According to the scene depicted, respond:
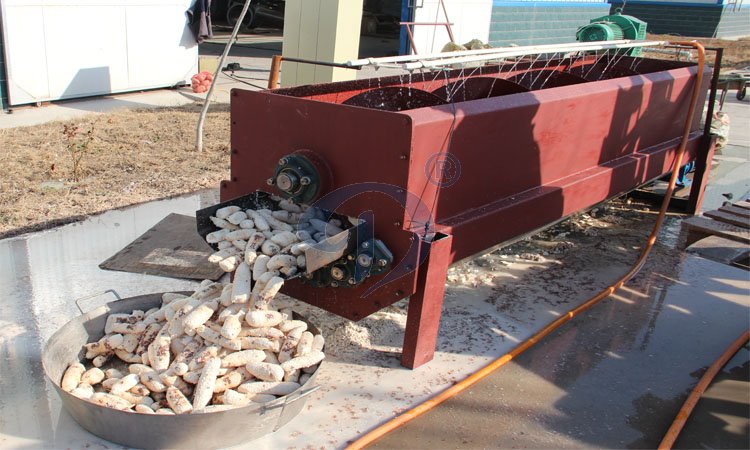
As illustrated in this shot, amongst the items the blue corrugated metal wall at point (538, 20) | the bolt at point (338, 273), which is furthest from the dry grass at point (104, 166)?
the blue corrugated metal wall at point (538, 20)

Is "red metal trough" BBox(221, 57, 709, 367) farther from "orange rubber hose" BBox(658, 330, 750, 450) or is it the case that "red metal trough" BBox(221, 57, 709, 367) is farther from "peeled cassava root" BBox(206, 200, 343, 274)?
"orange rubber hose" BBox(658, 330, 750, 450)

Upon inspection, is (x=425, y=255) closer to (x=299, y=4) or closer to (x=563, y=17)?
(x=299, y=4)

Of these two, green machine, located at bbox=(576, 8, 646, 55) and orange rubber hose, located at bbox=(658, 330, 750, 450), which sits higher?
green machine, located at bbox=(576, 8, 646, 55)

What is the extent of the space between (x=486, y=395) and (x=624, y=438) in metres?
0.71

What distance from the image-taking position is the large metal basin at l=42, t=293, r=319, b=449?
314 cm

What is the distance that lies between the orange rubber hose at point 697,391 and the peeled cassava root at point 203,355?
1714 millimetres

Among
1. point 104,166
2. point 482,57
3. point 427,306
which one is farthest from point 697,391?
point 104,166

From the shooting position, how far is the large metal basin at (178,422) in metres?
3.14

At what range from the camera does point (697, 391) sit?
3.99 meters

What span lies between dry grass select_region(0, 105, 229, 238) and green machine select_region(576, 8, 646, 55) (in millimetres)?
8226

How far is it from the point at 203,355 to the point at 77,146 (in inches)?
204

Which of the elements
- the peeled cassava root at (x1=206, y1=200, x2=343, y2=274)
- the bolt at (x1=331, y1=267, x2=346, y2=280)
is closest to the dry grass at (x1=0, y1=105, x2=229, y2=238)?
the peeled cassava root at (x1=206, y1=200, x2=343, y2=274)

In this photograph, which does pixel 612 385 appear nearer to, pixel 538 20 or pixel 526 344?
pixel 526 344

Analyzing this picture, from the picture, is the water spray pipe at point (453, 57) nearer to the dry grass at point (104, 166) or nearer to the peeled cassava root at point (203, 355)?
the peeled cassava root at point (203, 355)
